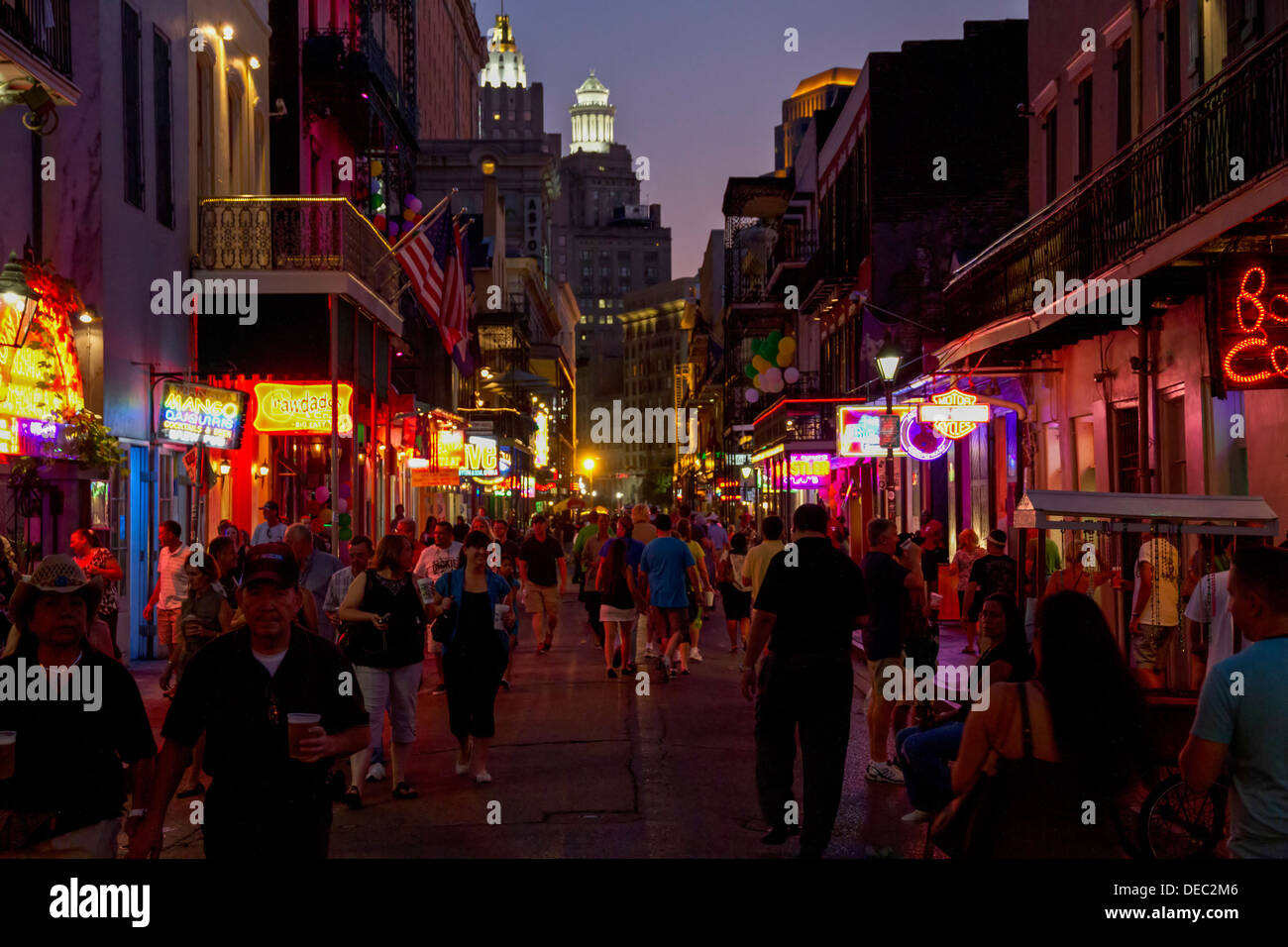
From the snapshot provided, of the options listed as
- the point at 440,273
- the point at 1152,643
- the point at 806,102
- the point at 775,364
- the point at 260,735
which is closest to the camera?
the point at 260,735

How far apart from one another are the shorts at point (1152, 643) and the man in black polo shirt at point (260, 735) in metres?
8.32

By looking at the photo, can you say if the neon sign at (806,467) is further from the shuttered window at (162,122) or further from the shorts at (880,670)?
the shorts at (880,670)

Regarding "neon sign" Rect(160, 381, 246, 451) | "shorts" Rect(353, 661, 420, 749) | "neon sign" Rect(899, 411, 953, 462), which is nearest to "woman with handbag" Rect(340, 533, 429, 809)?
"shorts" Rect(353, 661, 420, 749)

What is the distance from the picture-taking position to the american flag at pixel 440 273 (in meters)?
22.7

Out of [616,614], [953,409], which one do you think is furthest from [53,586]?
[953,409]

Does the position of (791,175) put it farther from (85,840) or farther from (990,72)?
(85,840)

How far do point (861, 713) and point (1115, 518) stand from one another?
498 cm

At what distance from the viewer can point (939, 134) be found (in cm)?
A: 3356

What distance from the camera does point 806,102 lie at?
124 m

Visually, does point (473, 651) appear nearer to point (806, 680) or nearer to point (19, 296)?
point (806, 680)

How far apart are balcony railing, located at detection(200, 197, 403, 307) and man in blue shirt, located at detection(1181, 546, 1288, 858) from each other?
57.6 feet

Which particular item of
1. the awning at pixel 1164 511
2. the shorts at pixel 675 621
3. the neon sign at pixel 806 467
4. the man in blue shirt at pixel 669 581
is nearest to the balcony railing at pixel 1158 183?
the awning at pixel 1164 511

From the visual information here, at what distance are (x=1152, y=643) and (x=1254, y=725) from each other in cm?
763
